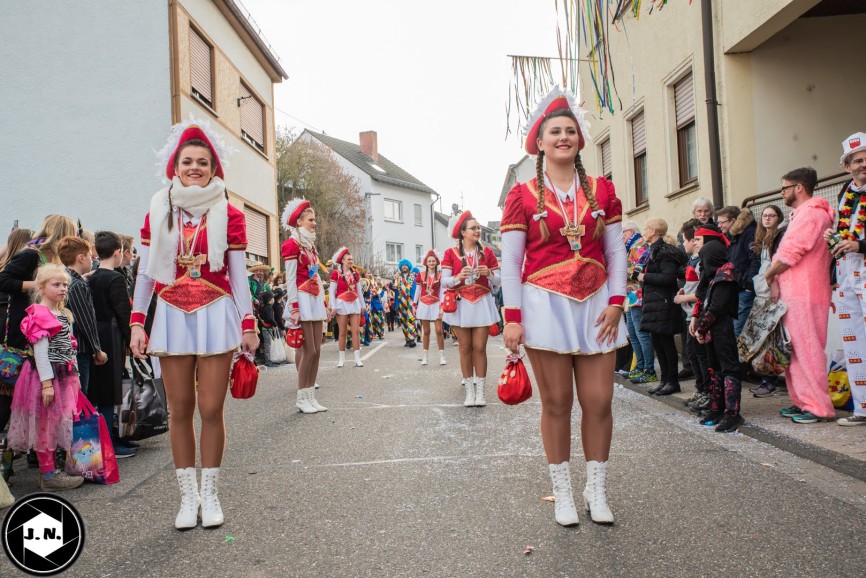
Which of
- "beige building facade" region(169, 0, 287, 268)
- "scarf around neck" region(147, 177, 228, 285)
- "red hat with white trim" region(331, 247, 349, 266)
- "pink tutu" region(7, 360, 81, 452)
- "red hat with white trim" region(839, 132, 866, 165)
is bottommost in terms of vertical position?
"pink tutu" region(7, 360, 81, 452)

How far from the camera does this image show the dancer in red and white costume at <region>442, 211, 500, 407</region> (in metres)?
A: 8.14

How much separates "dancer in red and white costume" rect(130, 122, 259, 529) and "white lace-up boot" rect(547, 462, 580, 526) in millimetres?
1905

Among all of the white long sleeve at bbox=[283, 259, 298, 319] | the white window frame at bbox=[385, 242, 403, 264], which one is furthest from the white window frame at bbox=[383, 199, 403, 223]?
the white long sleeve at bbox=[283, 259, 298, 319]

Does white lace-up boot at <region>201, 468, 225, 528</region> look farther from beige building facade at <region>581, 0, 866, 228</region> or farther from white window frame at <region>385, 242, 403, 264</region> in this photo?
white window frame at <region>385, 242, 403, 264</region>

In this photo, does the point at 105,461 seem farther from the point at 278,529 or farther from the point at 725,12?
the point at 725,12

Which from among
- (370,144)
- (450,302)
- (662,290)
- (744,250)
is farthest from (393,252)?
(744,250)

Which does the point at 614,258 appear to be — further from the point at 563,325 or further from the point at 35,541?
the point at 35,541

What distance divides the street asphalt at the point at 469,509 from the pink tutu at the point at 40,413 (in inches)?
15.6

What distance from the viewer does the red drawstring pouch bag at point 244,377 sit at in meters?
4.13

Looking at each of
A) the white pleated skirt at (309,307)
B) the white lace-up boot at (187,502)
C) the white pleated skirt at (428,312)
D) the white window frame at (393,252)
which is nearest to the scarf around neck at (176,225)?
the white lace-up boot at (187,502)

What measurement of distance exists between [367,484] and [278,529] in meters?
0.95

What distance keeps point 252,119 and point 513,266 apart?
19.5 meters

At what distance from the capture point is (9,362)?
16.6 ft

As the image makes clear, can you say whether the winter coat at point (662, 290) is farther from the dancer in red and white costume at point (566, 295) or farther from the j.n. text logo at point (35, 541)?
the j.n. text logo at point (35, 541)
